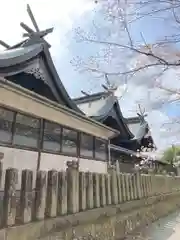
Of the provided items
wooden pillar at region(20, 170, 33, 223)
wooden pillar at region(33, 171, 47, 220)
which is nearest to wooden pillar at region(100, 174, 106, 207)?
wooden pillar at region(33, 171, 47, 220)

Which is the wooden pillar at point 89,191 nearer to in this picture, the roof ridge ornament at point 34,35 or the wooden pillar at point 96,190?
the wooden pillar at point 96,190

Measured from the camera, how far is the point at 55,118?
784 centimetres

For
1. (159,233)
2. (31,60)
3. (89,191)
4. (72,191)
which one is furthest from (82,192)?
(31,60)

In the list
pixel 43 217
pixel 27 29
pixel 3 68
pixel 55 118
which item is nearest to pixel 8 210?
pixel 43 217

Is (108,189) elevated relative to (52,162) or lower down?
lower down

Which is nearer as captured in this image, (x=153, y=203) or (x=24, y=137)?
(x=24, y=137)

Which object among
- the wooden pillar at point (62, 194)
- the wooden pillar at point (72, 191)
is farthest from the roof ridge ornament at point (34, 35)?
the wooden pillar at point (62, 194)

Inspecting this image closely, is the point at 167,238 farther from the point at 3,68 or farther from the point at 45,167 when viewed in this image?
the point at 3,68

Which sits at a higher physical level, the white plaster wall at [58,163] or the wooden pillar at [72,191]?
the white plaster wall at [58,163]

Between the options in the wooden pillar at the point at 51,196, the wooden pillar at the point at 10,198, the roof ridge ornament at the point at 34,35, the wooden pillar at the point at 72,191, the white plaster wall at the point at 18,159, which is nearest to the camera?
the wooden pillar at the point at 10,198

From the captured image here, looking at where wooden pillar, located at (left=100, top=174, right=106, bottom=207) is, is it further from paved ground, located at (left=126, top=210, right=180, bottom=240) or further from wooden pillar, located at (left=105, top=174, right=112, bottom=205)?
paved ground, located at (left=126, top=210, right=180, bottom=240)

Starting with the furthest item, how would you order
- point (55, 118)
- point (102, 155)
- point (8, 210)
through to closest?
1. point (102, 155)
2. point (55, 118)
3. point (8, 210)

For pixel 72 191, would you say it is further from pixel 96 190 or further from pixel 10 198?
pixel 10 198

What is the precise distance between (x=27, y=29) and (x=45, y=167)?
5.42 meters
